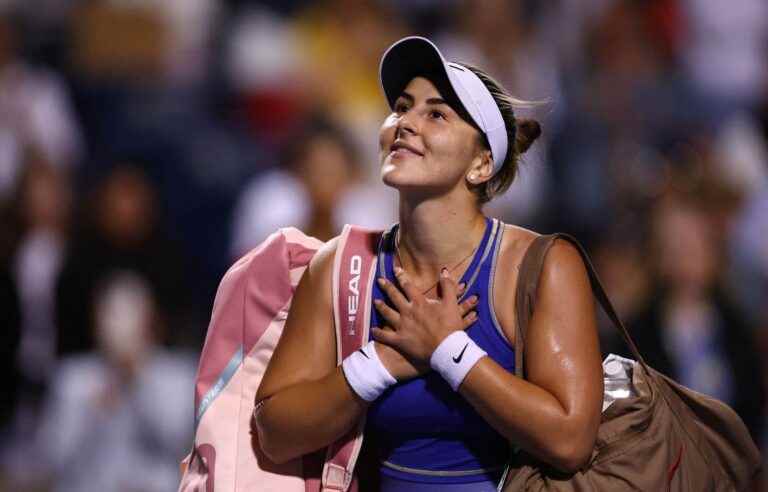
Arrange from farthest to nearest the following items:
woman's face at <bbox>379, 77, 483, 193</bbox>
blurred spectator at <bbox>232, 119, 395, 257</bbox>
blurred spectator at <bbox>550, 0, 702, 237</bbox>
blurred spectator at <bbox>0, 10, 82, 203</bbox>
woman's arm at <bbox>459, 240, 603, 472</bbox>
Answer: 1. blurred spectator at <bbox>0, 10, 82, 203</bbox>
2. blurred spectator at <bbox>550, 0, 702, 237</bbox>
3. blurred spectator at <bbox>232, 119, 395, 257</bbox>
4. woman's face at <bbox>379, 77, 483, 193</bbox>
5. woman's arm at <bbox>459, 240, 603, 472</bbox>

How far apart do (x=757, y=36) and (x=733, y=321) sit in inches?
102

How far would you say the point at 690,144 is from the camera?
22.7 ft

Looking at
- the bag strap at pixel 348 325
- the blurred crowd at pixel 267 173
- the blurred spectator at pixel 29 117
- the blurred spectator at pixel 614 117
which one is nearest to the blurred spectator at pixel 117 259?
the blurred crowd at pixel 267 173

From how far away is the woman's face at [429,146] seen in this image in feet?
9.58

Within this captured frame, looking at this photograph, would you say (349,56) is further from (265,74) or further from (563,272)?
(563,272)

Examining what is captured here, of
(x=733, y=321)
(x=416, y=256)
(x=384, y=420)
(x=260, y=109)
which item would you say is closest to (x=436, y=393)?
(x=384, y=420)

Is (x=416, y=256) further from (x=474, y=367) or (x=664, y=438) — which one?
(x=664, y=438)

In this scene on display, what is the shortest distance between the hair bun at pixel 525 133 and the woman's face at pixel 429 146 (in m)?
0.14

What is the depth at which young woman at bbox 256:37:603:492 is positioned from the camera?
8.98 feet

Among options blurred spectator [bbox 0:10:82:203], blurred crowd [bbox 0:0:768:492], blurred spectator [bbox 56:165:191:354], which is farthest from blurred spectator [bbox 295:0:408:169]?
blurred spectator [bbox 0:10:82:203]

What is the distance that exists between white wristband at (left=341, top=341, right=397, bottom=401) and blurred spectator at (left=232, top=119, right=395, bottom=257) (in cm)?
254

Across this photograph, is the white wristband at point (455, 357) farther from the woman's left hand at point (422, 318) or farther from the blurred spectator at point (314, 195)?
the blurred spectator at point (314, 195)

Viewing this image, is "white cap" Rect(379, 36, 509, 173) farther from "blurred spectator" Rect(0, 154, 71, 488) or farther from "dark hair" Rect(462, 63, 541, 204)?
"blurred spectator" Rect(0, 154, 71, 488)

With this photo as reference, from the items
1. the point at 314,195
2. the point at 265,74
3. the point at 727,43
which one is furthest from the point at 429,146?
the point at 727,43
